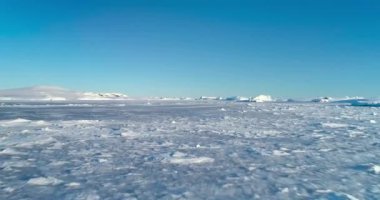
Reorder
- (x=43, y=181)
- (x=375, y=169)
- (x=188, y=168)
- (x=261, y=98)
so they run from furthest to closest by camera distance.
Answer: (x=261, y=98) < (x=188, y=168) < (x=375, y=169) < (x=43, y=181)

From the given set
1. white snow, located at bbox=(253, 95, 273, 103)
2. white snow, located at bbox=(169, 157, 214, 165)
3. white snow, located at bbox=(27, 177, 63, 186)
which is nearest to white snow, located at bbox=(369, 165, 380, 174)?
white snow, located at bbox=(169, 157, 214, 165)

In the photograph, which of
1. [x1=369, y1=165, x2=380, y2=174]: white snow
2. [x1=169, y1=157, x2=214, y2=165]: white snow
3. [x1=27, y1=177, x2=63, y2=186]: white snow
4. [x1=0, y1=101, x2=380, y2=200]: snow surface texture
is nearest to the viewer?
[x1=0, y1=101, x2=380, y2=200]: snow surface texture

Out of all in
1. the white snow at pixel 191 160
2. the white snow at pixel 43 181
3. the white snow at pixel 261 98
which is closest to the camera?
the white snow at pixel 43 181

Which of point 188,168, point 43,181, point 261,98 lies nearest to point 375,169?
point 188,168

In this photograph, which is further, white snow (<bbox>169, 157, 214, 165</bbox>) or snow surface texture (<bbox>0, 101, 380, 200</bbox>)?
white snow (<bbox>169, 157, 214, 165</bbox>)

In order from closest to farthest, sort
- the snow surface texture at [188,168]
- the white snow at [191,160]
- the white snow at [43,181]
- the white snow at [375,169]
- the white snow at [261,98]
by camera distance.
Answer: the snow surface texture at [188,168] < the white snow at [43,181] < the white snow at [375,169] < the white snow at [191,160] < the white snow at [261,98]

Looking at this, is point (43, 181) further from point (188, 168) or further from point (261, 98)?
point (261, 98)

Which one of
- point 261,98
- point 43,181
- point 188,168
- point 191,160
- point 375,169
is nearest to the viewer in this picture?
point 43,181

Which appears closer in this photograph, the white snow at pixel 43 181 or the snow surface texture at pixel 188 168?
the snow surface texture at pixel 188 168

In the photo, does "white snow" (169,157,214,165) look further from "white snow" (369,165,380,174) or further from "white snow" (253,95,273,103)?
"white snow" (253,95,273,103)

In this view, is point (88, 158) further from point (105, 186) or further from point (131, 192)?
point (131, 192)

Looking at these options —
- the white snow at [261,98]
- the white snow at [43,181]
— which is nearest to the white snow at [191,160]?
the white snow at [43,181]

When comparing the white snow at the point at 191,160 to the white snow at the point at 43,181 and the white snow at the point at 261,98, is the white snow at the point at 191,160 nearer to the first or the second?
the white snow at the point at 43,181

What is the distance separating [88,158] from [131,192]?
2630mm
